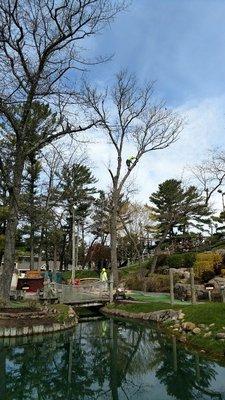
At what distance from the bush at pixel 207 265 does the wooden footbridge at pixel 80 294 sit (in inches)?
289

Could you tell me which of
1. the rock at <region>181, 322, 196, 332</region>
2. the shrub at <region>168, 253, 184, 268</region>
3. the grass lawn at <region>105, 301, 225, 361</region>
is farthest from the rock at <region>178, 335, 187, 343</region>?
the shrub at <region>168, 253, 184, 268</region>

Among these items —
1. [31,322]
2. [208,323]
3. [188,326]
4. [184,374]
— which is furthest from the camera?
[31,322]

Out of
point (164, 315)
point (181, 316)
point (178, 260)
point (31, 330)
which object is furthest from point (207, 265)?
point (31, 330)

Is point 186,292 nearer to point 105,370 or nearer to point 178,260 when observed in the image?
point 178,260

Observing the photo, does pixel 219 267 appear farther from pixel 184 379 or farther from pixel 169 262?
pixel 184 379

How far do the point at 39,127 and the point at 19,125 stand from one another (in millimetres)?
7859

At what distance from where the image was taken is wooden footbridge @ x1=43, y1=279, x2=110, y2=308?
70.6ft

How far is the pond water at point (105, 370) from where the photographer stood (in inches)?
330

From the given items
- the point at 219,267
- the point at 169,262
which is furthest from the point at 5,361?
the point at 169,262

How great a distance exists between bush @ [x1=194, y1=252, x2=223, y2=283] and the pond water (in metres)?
14.0

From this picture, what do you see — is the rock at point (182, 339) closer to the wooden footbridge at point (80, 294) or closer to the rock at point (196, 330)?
the rock at point (196, 330)

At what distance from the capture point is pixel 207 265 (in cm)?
2875

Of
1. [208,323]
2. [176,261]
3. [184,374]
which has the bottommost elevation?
[184,374]

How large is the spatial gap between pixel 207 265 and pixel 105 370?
1962 cm
